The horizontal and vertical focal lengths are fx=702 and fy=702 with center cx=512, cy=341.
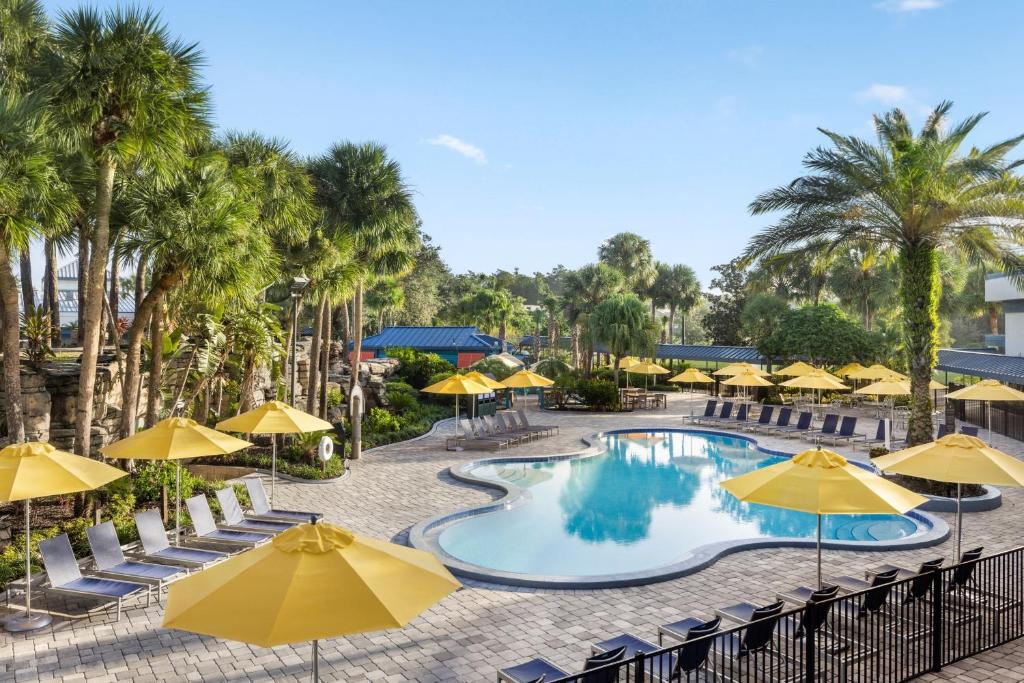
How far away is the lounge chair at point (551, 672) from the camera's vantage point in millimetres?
6001

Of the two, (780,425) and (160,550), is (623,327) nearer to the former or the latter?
(780,425)

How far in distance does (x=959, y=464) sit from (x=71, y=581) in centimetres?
1188

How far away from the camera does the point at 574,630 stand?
880cm

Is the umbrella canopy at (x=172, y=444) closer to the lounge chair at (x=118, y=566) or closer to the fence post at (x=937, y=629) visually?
the lounge chair at (x=118, y=566)

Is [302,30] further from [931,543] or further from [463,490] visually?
[931,543]

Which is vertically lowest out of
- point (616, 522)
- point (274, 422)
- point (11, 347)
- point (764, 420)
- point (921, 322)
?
point (616, 522)

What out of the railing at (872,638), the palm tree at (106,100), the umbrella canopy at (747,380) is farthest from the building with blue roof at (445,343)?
the railing at (872,638)

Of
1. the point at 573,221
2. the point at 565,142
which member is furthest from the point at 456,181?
the point at 573,221

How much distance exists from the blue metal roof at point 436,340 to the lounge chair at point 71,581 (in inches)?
1217

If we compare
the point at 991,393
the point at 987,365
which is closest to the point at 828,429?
the point at 991,393

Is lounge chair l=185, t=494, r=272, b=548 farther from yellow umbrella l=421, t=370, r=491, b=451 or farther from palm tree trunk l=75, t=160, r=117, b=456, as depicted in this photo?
yellow umbrella l=421, t=370, r=491, b=451

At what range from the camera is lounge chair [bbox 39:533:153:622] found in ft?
29.3

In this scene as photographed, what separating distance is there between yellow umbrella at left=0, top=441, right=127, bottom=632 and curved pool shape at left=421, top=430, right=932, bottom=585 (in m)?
5.53

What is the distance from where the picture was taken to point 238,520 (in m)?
12.6
